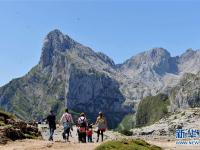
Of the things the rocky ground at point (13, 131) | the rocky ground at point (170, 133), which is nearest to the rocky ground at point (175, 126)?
the rocky ground at point (170, 133)

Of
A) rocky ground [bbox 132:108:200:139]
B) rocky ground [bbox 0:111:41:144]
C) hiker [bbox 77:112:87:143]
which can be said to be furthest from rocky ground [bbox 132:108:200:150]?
rocky ground [bbox 0:111:41:144]

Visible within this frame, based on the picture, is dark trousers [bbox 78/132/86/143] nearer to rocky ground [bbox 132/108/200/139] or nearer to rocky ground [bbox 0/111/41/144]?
rocky ground [bbox 0/111/41/144]

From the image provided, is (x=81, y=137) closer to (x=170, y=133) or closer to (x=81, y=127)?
(x=81, y=127)

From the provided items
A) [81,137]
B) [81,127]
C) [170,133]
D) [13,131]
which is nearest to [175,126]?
[170,133]

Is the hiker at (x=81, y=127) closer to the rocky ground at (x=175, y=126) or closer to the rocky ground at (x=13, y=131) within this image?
the rocky ground at (x=13, y=131)

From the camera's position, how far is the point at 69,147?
3278 cm

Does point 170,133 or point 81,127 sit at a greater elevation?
point 170,133

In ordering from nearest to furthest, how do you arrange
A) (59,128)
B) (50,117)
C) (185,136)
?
(185,136)
(50,117)
(59,128)

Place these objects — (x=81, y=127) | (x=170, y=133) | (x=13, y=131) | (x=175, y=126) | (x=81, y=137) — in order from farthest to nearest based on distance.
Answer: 1. (x=175, y=126)
2. (x=170, y=133)
3. (x=13, y=131)
4. (x=81, y=137)
5. (x=81, y=127)

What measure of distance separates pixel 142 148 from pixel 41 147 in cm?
907

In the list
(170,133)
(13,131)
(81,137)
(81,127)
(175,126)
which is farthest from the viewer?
(175,126)

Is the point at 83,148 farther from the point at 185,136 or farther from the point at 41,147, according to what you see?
the point at 185,136

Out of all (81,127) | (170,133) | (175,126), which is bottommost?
(81,127)

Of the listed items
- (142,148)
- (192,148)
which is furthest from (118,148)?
(192,148)
